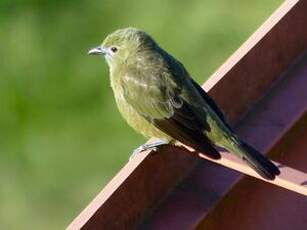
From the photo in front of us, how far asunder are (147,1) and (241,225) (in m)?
3.91

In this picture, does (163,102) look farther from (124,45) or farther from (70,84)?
(70,84)

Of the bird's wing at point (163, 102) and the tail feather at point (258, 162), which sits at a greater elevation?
the tail feather at point (258, 162)

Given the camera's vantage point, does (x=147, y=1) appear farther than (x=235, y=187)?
Yes

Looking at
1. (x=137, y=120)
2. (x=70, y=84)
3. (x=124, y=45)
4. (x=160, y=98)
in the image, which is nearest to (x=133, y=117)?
(x=137, y=120)

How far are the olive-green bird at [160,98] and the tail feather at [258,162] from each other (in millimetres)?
42

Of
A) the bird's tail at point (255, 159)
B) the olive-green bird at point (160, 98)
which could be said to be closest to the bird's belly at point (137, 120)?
the olive-green bird at point (160, 98)

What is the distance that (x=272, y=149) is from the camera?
169 inches

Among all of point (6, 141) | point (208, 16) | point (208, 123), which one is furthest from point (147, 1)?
point (208, 123)

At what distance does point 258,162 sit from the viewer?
12.9 ft

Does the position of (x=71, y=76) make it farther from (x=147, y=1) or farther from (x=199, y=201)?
(x=199, y=201)

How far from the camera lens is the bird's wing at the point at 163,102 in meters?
4.80

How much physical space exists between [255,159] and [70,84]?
10.9 ft

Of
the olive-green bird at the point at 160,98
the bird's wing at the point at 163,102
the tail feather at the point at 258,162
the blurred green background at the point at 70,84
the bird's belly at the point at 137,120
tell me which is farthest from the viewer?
the blurred green background at the point at 70,84

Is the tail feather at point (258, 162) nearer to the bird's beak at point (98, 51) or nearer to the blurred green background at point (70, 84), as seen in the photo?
the bird's beak at point (98, 51)
